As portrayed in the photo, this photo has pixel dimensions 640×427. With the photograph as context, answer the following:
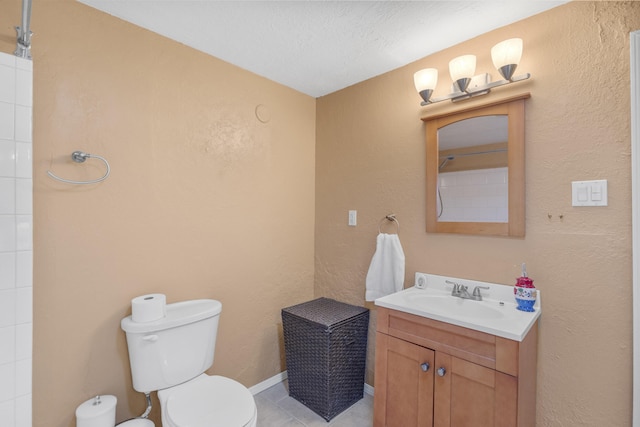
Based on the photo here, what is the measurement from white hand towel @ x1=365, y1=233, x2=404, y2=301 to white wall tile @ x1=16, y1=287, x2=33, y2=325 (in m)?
1.66

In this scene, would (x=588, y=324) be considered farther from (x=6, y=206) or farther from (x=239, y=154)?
(x=6, y=206)

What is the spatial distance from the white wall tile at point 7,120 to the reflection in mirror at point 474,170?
6.48ft

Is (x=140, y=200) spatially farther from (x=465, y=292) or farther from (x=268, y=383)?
(x=465, y=292)

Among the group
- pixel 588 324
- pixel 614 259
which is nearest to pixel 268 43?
pixel 614 259

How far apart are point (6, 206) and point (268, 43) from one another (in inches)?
55.8

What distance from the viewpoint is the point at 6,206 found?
116 cm

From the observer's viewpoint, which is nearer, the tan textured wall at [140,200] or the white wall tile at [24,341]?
the white wall tile at [24,341]

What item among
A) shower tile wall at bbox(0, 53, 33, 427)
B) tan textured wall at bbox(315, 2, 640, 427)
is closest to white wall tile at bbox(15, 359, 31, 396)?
shower tile wall at bbox(0, 53, 33, 427)

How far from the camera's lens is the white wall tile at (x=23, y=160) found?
3.90 feet

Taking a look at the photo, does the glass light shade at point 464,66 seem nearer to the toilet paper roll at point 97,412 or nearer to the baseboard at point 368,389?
the baseboard at point 368,389

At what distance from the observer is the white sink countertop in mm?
1265

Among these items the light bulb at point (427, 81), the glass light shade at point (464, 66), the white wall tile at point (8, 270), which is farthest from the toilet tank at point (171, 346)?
the glass light shade at point (464, 66)

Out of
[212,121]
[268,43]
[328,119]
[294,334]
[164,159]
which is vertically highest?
[268,43]

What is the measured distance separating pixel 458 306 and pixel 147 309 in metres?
1.55
